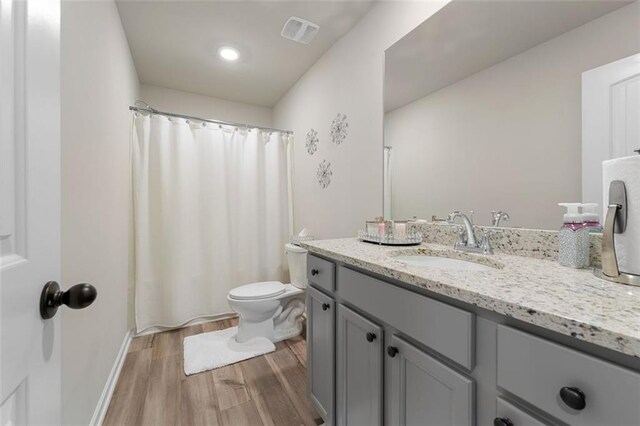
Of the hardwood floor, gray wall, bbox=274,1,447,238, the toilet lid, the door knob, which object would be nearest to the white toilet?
the toilet lid

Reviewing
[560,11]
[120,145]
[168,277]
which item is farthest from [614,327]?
[168,277]

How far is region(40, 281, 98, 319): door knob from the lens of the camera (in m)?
0.47

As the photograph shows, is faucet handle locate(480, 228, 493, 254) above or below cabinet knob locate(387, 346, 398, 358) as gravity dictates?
above

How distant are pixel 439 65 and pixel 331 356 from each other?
4.94ft

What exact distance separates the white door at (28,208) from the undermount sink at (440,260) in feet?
3.11

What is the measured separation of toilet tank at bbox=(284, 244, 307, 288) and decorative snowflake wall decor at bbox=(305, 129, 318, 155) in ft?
3.02

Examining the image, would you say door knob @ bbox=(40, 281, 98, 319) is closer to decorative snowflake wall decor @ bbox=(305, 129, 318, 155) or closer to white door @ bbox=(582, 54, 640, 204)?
white door @ bbox=(582, 54, 640, 204)

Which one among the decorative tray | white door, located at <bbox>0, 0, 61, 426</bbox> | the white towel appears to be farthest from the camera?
the white towel

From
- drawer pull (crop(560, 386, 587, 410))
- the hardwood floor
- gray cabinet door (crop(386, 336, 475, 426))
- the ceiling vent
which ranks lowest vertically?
the hardwood floor

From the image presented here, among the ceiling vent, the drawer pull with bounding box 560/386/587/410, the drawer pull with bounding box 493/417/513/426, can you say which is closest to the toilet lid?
the drawer pull with bounding box 493/417/513/426

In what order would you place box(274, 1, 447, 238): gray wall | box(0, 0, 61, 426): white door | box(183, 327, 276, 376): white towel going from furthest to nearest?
1. box(183, 327, 276, 376): white towel
2. box(274, 1, 447, 238): gray wall
3. box(0, 0, 61, 426): white door

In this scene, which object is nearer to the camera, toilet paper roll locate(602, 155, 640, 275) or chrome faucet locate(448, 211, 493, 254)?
toilet paper roll locate(602, 155, 640, 275)

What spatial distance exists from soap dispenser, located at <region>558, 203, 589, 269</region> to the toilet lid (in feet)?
5.65

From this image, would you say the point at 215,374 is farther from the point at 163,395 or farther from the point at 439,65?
the point at 439,65
